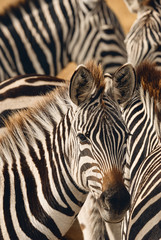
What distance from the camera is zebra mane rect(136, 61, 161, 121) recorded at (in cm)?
506

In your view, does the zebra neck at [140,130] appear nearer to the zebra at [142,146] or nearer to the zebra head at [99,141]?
the zebra at [142,146]

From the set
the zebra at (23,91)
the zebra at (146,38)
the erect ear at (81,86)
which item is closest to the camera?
the erect ear at (81,86)

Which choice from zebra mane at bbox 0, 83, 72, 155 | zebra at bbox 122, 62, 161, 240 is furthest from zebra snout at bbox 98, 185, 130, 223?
zebra mane at bbox 0, 83, 72, 155

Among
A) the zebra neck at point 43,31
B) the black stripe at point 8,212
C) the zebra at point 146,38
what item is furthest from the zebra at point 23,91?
the zebra neck at point 43,31

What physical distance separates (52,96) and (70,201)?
0.82 m

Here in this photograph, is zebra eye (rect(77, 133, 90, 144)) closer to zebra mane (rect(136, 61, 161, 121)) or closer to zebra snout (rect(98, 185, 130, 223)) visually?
zebra snout (rect(98, 185, 130, 223))

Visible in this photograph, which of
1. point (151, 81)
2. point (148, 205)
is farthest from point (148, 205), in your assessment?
point (151, 81)

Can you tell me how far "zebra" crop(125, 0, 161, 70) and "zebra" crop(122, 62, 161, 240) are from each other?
63.8 inches

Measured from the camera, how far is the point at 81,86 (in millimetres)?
4020

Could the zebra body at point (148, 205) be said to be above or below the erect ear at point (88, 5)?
below

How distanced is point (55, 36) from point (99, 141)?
13.5 feet

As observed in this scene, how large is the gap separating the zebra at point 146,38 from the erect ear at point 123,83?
8.98 ft

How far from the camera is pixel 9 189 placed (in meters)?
4.09

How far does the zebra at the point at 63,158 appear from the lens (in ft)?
12.7
